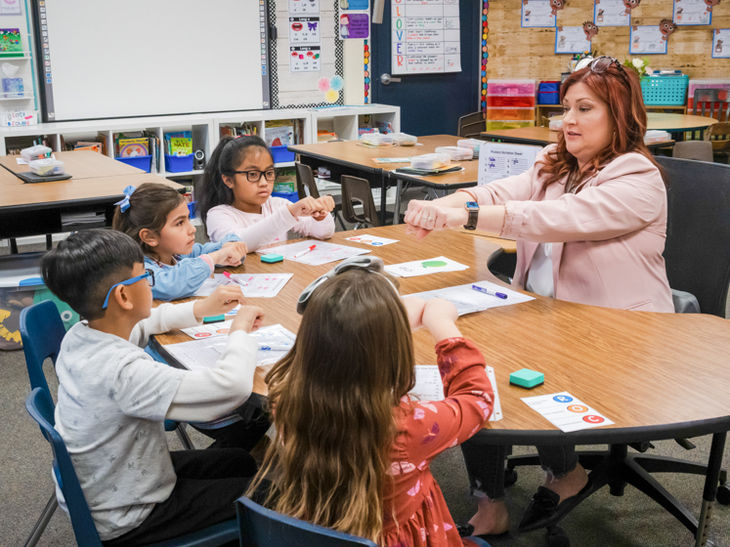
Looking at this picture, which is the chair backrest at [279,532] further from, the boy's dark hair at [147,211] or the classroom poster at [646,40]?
the classroom poster at [646,40]

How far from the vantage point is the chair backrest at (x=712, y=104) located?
23.4ft

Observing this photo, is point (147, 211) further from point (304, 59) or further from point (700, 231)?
point (304, 59)

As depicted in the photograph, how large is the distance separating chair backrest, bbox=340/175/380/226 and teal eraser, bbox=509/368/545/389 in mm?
2676

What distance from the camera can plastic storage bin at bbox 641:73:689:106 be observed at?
7.29m

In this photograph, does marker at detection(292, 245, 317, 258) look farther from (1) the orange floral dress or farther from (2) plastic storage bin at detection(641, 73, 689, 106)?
(2) plastic storage bin at detection(641, 73, 689, 106)

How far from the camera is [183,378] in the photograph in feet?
5.05

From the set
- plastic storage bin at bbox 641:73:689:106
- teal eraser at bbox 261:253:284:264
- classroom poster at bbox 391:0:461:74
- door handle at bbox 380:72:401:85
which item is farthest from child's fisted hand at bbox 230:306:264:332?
plastic storage bin at bbox 641:73:689:106

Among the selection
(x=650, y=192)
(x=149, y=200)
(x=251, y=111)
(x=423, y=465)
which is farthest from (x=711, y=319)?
(x=251, y=111)

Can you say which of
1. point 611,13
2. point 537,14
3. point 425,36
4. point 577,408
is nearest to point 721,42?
point 611,13

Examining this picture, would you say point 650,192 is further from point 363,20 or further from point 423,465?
point 363,20

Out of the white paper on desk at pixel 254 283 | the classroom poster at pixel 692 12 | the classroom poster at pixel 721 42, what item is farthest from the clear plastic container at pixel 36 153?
the classroom poster at pixel 721 42

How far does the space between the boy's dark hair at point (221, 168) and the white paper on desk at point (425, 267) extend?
0.86 m

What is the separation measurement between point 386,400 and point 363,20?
21.0 ft

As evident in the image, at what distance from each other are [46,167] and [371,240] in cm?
211
